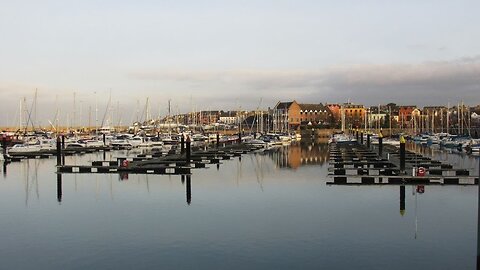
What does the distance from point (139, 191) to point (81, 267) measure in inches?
618

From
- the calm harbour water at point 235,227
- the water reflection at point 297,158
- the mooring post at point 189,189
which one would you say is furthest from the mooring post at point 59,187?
the water reflection at point 297,158

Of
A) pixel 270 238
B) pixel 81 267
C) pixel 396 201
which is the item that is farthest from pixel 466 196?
pixel 81 267

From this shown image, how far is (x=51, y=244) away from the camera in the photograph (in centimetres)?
1750

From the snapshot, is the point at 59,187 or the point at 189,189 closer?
the point at 189,189

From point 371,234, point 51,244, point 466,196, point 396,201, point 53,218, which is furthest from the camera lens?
point 466,196

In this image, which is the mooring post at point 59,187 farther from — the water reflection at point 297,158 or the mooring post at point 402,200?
the water reflection at point 297,158

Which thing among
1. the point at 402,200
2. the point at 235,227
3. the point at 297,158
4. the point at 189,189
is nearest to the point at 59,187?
the point at 189,189

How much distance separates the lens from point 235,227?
65.3 feet

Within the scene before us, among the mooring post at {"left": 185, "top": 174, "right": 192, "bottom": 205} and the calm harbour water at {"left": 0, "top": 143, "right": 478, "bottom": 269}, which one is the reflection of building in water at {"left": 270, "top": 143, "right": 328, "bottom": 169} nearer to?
the mooring post at {"left": 185, "top": 174, "right": 192, "bottom": 205}

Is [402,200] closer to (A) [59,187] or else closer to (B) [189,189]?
(B) [189,189]

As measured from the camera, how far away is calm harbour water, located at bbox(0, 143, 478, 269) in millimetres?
15539

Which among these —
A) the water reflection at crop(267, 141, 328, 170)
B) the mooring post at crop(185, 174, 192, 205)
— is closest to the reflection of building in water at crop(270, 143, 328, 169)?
the water reflection at crop(267, 141, 328, 170)

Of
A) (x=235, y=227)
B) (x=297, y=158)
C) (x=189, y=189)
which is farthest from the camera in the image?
(x=297, y=158)

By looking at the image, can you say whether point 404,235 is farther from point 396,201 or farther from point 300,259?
point 396,201
